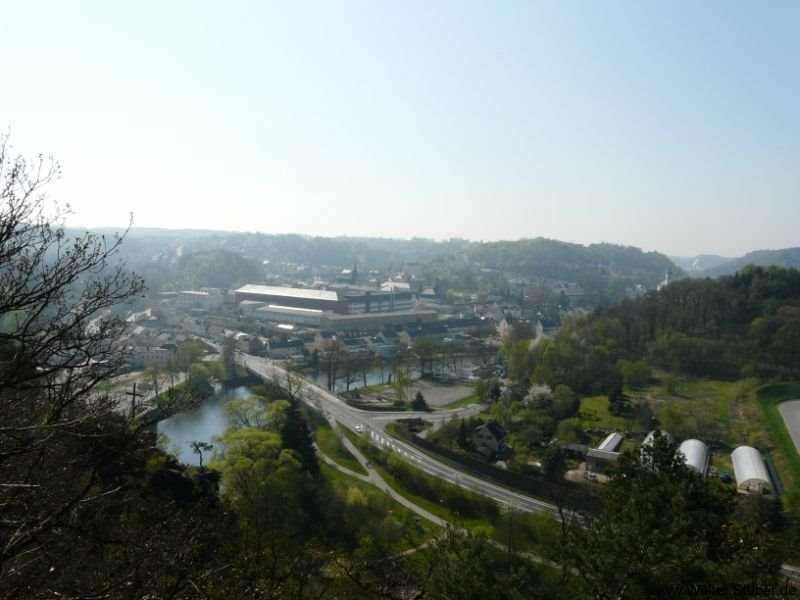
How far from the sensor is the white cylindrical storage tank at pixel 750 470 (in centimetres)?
669

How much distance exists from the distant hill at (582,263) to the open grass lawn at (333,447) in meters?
25.7

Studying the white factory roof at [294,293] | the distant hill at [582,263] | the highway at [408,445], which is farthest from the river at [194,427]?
the distant hill at [582,263]

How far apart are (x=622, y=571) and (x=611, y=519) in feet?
1.95

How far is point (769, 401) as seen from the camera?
10305 mm

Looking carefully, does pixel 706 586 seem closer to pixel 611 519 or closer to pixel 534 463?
pixel 611 519

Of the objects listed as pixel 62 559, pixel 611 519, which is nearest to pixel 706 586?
pixel 611 519

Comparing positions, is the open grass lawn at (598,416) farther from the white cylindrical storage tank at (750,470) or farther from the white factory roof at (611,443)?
the white cylindrical storage tank at (750,470)

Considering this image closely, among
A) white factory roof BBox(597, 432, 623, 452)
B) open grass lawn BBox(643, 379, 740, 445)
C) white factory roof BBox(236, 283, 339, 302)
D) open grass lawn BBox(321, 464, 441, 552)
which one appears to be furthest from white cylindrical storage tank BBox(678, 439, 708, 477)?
white factory roof BBox(236, 283, 339, 302)

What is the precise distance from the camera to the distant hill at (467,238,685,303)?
120 feet

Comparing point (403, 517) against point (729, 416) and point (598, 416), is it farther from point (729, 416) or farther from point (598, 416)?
point (729, 416)

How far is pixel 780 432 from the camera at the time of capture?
8.67m

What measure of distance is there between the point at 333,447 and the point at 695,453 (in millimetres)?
4918

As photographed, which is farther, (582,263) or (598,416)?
(582,263)

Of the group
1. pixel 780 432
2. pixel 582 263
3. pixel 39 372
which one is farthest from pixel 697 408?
pixel 582 263
